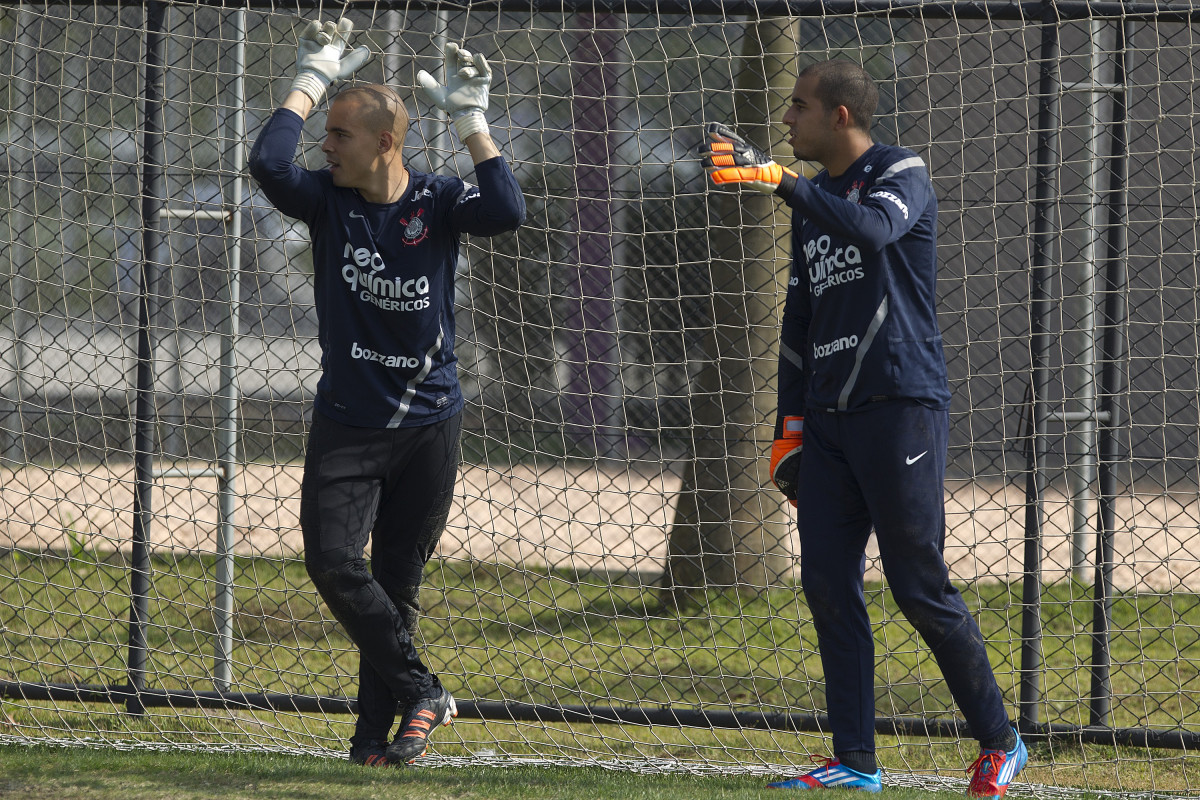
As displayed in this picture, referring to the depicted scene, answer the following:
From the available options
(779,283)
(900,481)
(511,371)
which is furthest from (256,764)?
(511,371)

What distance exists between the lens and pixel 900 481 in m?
2.96

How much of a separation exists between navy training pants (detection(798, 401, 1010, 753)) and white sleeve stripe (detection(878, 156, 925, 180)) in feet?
2.00

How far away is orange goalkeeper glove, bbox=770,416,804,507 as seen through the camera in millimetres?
3262

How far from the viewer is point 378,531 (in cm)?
338

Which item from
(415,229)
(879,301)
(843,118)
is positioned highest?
(843,118)

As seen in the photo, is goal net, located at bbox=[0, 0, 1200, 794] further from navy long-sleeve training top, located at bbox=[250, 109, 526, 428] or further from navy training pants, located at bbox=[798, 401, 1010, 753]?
navy long-sleeve training top, located at bbox=[250, 109, 526, 428]

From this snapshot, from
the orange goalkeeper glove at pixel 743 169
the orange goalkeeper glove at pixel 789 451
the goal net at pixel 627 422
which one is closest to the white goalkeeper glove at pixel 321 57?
the goal net at pixel 627 422

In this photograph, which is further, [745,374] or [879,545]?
[745,374]

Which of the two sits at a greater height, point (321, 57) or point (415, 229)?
point (321, 57)

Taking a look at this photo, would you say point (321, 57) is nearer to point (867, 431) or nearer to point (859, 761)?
point (867, 431)

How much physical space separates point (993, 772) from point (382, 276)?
7.21 ft

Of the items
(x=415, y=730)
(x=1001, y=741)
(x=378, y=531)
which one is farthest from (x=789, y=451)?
(x=415, y=730)

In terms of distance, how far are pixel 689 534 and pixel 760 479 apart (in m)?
0.55

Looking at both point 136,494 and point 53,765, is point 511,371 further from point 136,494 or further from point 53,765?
point 53,765
